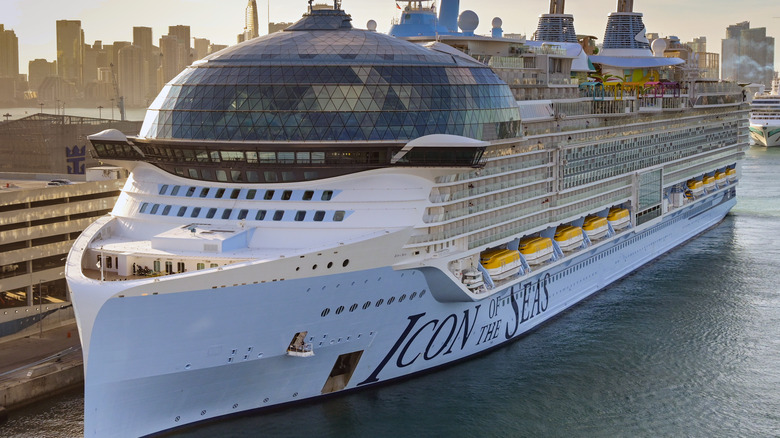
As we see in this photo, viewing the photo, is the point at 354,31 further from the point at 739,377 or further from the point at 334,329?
the point at 739,377

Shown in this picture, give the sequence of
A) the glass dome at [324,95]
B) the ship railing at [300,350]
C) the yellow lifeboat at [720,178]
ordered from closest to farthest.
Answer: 1. the ship railing at [300,350]
2. the glass dome at [324,95]
3. the yellow lifeboat at [720,178]

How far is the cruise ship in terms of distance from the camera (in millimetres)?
30828

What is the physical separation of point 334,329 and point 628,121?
28.6 m

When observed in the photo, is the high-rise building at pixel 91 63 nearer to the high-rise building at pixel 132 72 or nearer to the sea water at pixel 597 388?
the high-rise building at pixel 132 72

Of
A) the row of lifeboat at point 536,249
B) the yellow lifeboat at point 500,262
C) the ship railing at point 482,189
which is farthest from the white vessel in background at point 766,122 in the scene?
the yellow lifeboat at point 500,262

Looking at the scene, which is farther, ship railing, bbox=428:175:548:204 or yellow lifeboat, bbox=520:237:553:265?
yellow lifeboat, bbox=520:237:553:265

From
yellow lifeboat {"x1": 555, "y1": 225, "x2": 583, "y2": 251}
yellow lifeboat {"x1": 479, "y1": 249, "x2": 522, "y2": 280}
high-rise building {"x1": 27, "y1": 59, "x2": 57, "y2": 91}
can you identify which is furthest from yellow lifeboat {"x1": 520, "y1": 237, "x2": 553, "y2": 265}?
high-rise building {"x1": 27, "y1": 59, "x2": 57, "y2": 91}

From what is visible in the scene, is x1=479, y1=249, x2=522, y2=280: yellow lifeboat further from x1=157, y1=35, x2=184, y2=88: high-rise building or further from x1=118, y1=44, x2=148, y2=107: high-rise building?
x1=118, y1=44, x2=148, y2=107: high-rise building

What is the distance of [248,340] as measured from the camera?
31.7 meters

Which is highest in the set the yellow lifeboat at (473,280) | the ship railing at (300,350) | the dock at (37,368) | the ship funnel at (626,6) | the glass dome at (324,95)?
the ship funnel at (626,6)

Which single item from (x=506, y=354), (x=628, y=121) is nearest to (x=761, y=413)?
(x=506, y=354)

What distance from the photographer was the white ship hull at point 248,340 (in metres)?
30.2

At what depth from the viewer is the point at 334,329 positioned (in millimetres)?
33531

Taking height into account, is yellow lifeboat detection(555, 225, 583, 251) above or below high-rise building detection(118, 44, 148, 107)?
below
